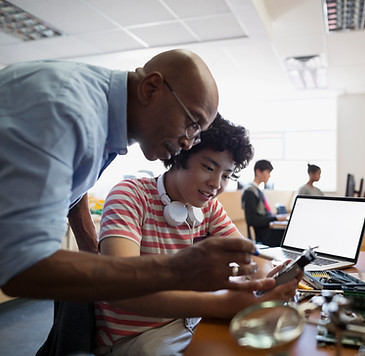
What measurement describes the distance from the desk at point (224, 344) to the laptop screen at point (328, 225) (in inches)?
38.8

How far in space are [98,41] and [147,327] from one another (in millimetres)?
4291

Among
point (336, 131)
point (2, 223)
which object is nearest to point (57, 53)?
point (2, 223)

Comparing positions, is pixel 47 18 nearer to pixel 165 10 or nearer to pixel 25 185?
pixel 165 10

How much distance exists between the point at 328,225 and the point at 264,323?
140 centimetres

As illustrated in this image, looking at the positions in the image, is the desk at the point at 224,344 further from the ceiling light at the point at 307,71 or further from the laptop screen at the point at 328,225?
the ceiling light at the point at 307,71

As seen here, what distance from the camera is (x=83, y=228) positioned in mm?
1522

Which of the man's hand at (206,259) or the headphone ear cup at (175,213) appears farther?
the headphone ear cup at (175,213)

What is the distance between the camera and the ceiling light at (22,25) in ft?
13.2

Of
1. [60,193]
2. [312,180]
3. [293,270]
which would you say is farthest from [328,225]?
[312,180]

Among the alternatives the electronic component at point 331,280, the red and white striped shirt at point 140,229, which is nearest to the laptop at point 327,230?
the electronic component at point 331,280

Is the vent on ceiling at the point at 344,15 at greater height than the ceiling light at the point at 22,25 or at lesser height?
greater

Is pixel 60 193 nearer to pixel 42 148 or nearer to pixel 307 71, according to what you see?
pixel 42 148

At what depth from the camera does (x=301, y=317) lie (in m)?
0.62

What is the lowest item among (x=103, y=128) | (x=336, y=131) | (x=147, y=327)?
(x=147, y=327)
